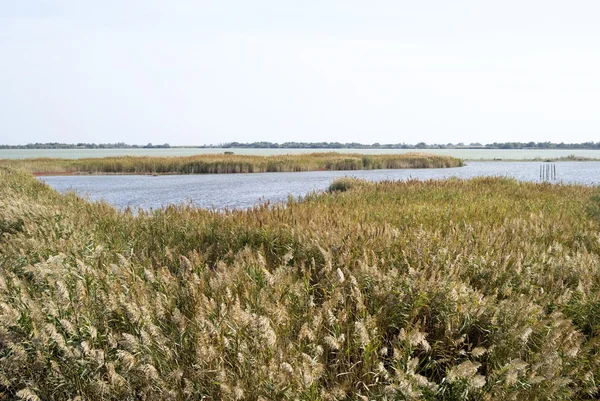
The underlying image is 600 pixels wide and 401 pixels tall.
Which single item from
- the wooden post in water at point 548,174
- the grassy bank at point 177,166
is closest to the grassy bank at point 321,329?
the wooden post in water at point 548,174

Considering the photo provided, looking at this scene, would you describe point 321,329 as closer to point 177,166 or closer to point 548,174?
point 548,174

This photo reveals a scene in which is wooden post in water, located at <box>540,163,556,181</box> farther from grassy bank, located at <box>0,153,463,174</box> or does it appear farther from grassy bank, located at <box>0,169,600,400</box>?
grassy bank, located at <box>0,169,600,400</box>

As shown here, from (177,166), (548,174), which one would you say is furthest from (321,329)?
(177,166)

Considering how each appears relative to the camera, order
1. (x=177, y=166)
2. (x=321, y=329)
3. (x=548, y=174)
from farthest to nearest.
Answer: (x=177, y=166) → (x=548, y=174) → (x=321, y=329)

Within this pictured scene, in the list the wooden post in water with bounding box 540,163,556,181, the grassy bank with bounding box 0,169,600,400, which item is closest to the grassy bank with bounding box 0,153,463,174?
the wooden post in water with bounding box 540,163,556,181

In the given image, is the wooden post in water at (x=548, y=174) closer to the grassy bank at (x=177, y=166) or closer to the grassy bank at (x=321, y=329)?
the grassy bank at (x=177, y=166)

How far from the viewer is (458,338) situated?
3900 millimetres

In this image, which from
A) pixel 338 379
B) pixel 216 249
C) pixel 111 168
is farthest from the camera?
pixel 111 168

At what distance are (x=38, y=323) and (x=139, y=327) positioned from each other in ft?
2.48

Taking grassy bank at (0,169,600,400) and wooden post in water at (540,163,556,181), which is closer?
grassy bank at (0,169,600,400)

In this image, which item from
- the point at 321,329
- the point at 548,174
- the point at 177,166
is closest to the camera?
the point at 321,329

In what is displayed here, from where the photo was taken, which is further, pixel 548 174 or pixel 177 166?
pixel 177 166

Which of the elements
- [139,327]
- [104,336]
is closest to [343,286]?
[139,327]

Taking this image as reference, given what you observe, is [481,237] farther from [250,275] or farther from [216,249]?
[216,249]
